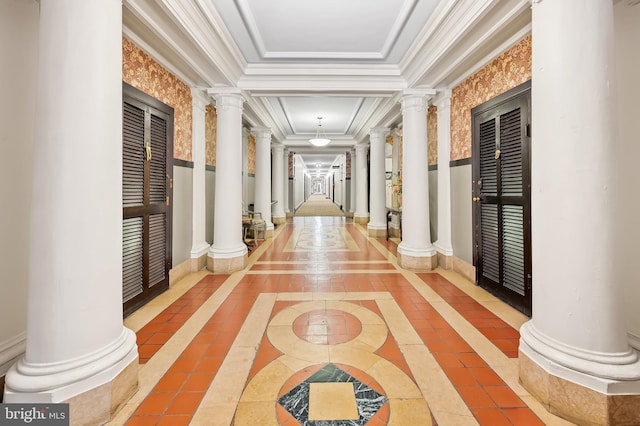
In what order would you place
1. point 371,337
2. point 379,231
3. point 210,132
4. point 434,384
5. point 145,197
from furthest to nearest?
point 379,231
point 210,132
point 145,197
point 371,337
point 434,384

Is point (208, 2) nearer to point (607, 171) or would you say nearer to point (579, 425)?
point (607, 171)

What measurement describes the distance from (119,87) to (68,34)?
0.30 m

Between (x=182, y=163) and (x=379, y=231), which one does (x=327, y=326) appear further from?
(x=379, y=231)

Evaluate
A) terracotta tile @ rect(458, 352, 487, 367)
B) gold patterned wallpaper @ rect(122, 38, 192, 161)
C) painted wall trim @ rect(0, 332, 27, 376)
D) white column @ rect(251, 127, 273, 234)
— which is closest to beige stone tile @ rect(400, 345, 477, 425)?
terracotta tile @ rect(458, 352, 487, 367)

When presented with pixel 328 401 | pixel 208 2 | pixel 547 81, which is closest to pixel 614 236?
pixel 547 81

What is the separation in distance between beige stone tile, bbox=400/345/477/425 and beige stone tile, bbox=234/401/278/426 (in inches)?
34.7

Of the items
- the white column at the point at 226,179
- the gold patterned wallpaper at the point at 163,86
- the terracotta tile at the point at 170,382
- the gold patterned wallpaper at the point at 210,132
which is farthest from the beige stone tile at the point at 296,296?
the gold patterned wallpaper at the point at 210,132

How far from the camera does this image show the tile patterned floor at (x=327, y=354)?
1565 mm

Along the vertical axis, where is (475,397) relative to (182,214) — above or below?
below

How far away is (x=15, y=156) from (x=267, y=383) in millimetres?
2077

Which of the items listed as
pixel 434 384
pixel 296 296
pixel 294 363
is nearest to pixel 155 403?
pixel 294 363

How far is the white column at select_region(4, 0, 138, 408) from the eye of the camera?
4.62 feet

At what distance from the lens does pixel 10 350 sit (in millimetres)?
1676

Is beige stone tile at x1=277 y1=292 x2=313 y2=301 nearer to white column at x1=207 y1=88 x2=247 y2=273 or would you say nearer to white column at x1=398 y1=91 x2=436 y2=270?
white column at x1=207 y1=88 x2=247 y2=273
